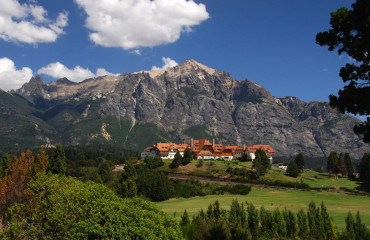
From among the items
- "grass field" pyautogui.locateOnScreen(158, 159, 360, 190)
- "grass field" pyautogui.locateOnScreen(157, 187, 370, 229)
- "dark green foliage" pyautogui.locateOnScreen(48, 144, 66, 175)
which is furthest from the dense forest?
"grass field" pyautogui.locateOnScreen(158, 159, 360, 190)

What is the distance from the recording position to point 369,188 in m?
102

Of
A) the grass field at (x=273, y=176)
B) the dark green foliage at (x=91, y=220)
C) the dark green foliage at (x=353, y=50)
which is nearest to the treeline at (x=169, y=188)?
the grass field at (x=273, y=176)

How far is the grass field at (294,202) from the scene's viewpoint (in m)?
63.7

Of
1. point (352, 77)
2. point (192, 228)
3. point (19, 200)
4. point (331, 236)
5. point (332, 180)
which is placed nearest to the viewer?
point (352, 77)

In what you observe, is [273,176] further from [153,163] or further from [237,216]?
[237,216]

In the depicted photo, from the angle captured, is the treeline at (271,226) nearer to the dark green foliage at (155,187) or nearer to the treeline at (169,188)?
the dark green foliage at (155,187)

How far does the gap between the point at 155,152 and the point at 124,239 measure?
150172mm

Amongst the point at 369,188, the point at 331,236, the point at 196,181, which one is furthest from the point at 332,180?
the point at 331,236

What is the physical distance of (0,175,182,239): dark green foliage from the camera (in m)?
26.6

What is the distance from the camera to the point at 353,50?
2033cm

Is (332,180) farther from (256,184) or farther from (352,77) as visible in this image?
(352,77)

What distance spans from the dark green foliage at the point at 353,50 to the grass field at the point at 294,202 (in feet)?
121

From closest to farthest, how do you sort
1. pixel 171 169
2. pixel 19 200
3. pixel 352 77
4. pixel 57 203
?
pixel 352 77 → pixel 57 203 → pixel 19 200 → pixel 171 169

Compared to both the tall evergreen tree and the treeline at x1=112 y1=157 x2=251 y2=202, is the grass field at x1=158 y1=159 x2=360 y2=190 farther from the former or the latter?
the treeline at x1=112 y1=157 x2=251 y2=202
